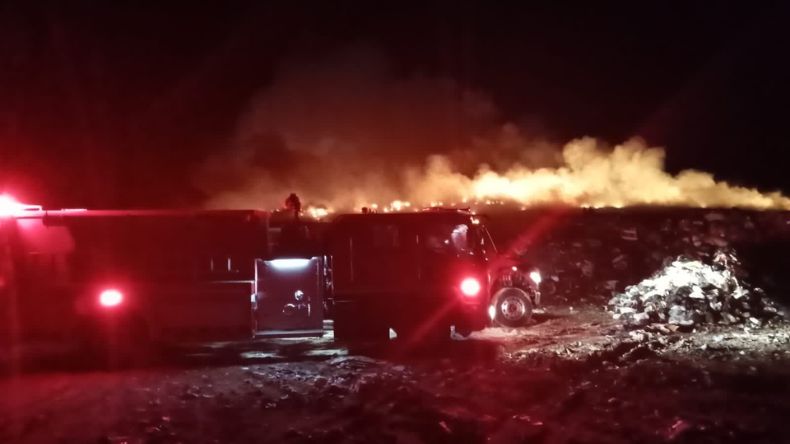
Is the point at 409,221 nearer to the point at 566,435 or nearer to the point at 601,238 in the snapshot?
the point at 566,435

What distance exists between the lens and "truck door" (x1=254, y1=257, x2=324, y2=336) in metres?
10.2

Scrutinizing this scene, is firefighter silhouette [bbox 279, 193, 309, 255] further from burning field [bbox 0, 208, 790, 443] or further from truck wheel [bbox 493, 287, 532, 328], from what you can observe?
truck wheel [bbox 493, 287, 532, 328]


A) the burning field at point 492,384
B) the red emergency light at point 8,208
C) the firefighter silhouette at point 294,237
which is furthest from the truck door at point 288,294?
the red emergency light at point 8,208

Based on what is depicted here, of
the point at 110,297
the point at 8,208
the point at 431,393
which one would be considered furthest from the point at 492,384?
the point at 8,208

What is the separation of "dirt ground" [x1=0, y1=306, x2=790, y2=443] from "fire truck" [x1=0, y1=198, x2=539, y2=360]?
511mm

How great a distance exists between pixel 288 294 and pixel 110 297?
2.45 m

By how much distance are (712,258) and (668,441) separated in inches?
445

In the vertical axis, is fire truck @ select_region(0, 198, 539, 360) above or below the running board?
above

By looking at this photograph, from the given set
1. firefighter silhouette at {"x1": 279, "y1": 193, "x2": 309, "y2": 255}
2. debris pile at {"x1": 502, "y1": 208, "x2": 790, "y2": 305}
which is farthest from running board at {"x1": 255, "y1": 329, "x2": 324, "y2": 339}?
debris pile at {"x1": 502, "y1": 208, "x2": 790, "y2": 305}

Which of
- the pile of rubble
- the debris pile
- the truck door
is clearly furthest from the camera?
the debris pile

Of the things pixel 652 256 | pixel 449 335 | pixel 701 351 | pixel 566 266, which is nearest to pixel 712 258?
pixel 652 256

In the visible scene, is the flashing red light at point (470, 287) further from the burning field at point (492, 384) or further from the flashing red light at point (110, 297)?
the flashing red light at point (110, 297)

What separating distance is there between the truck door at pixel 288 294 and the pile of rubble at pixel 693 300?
5652mm

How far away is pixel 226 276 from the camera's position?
33.6ft
